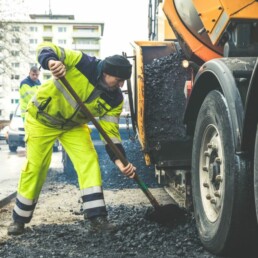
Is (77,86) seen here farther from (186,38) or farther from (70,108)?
(186,38)

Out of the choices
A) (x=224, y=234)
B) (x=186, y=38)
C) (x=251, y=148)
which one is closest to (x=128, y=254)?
(x=224, y=234)

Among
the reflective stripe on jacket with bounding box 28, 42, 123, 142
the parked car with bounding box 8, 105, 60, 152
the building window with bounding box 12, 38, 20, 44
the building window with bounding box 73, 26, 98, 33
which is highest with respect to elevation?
the building window with bounding box 73, 26, 98, 33

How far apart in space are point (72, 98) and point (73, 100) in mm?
19

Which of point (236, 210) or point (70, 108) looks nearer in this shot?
point (236, 210)

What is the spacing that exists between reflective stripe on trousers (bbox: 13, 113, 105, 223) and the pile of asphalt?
24.2 inches

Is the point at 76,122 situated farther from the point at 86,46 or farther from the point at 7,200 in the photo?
the point at 86,46

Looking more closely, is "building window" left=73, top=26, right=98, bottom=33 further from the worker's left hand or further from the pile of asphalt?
the worker's left hand

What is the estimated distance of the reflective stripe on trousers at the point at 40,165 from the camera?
13.2 feet

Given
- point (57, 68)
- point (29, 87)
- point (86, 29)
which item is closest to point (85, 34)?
point (86, 29)

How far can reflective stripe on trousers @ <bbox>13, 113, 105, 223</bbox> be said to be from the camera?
13.2 ft

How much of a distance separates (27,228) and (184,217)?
1356 mm

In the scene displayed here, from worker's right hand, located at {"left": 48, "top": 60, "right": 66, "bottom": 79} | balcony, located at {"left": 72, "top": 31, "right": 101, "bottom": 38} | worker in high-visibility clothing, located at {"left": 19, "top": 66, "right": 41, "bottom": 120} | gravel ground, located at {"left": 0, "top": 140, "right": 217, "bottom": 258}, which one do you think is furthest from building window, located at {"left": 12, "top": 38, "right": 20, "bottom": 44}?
balcony, located at {"left": 72, "top": 31, "right": 101, "bottom": 38}

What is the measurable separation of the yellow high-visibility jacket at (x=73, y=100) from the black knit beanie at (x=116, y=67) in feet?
0.29

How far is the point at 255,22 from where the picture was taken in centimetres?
294
